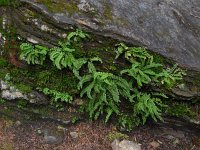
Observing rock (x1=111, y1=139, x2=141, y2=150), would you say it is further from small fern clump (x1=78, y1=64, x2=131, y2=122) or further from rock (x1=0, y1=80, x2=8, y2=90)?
rock (x1=0, y1=80, x2=8, y2=90)

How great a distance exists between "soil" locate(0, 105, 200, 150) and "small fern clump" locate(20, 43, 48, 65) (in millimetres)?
1605

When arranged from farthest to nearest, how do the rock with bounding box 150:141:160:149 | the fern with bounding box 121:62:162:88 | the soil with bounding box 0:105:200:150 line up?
the rock with bounding box 150:141:160:149 → the soil with bounding box 0:105:200:150 → the fern with bounding box 121:62:162:88

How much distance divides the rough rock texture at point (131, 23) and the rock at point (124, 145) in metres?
2.55

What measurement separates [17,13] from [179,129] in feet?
18.3

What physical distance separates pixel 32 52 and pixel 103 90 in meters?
2.16

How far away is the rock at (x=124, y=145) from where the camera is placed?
966 cm

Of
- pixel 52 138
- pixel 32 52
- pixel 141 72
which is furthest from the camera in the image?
pixel 52 138

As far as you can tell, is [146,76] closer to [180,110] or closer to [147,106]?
[147,106]

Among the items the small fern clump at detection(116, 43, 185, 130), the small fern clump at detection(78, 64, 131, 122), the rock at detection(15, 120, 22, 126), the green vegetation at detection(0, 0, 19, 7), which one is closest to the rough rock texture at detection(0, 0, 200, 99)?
the green vegetation at detection(0, 0, 19, 7)

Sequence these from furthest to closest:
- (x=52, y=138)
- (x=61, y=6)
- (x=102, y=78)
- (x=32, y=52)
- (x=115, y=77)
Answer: (x=52, y=138)
(x=61, y=6)
(x=32, y=52)
(x=115, y=77)
(x=102, y=78)

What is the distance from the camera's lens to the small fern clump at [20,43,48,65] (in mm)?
9570

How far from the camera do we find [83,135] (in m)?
10.1

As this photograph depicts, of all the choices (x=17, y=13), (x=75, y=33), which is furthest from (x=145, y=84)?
(x=17, y=13)

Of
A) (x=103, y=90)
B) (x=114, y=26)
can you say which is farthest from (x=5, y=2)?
(x=103, y=90)
